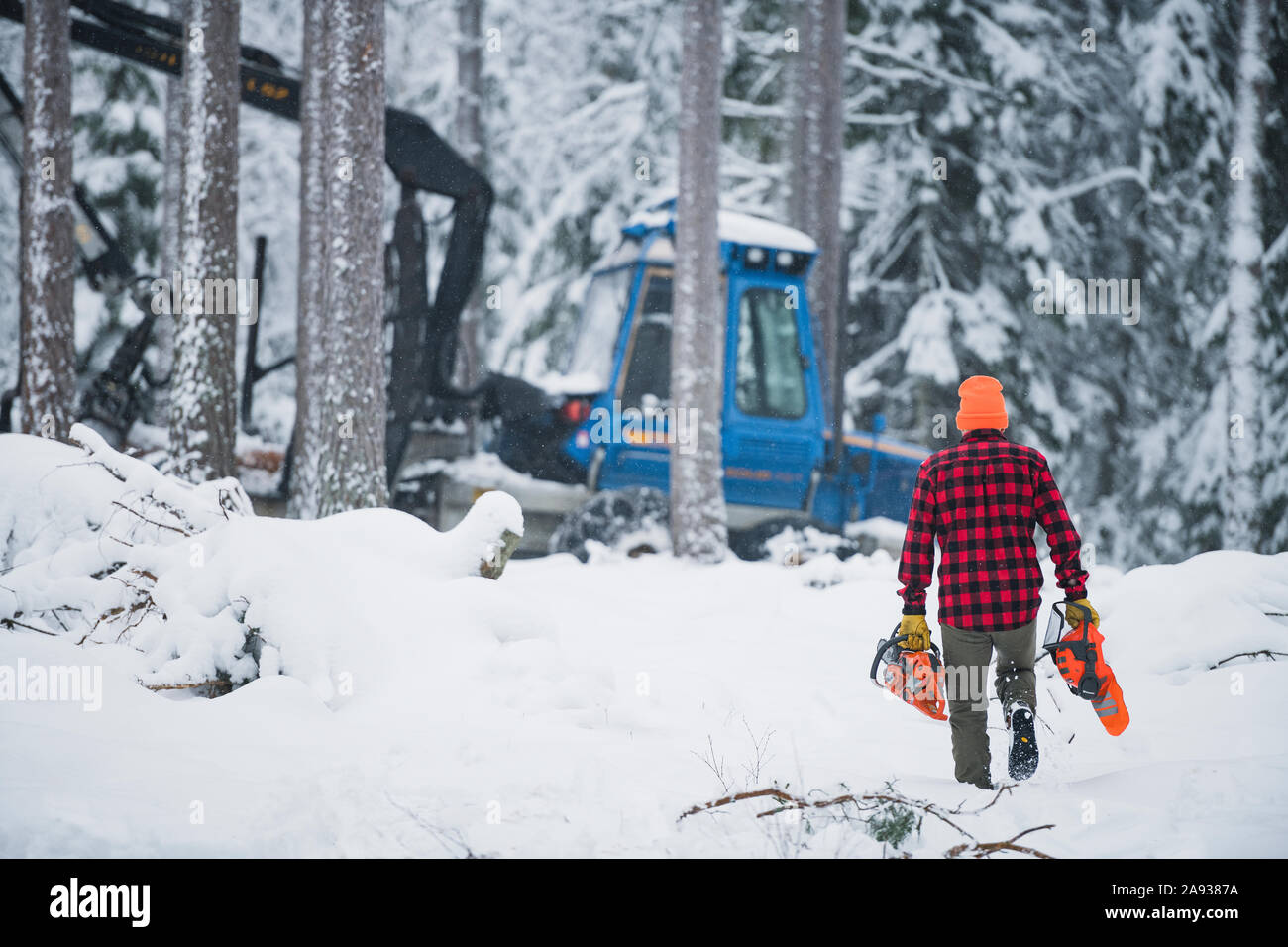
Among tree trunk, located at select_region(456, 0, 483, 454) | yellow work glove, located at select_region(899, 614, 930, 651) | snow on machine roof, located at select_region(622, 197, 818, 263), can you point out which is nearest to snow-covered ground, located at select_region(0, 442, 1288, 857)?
yellow work glove, located at select_region(899, 614, 930, 651)

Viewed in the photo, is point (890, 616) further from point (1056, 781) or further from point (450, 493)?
point (450, 493)

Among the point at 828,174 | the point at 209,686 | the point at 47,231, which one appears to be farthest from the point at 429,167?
the point at 209,686

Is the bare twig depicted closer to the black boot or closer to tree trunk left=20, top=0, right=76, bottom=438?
tree trunk left=20, top=0, right=76, bottom=438

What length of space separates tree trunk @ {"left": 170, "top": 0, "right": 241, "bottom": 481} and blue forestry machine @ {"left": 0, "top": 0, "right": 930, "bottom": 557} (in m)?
1.56

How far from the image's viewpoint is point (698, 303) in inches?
369

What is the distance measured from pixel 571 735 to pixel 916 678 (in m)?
1.49

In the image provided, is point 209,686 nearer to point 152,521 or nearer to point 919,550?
point 152,521

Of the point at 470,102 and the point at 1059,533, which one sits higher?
the point at 470,102

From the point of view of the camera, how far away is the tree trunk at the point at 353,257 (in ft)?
25.2

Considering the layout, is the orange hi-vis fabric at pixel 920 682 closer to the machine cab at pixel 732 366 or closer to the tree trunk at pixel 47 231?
the machine cab at pixel 732 366

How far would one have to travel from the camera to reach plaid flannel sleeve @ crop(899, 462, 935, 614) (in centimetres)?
422

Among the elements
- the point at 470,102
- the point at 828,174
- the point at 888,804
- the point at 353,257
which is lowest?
the point at 888,804
